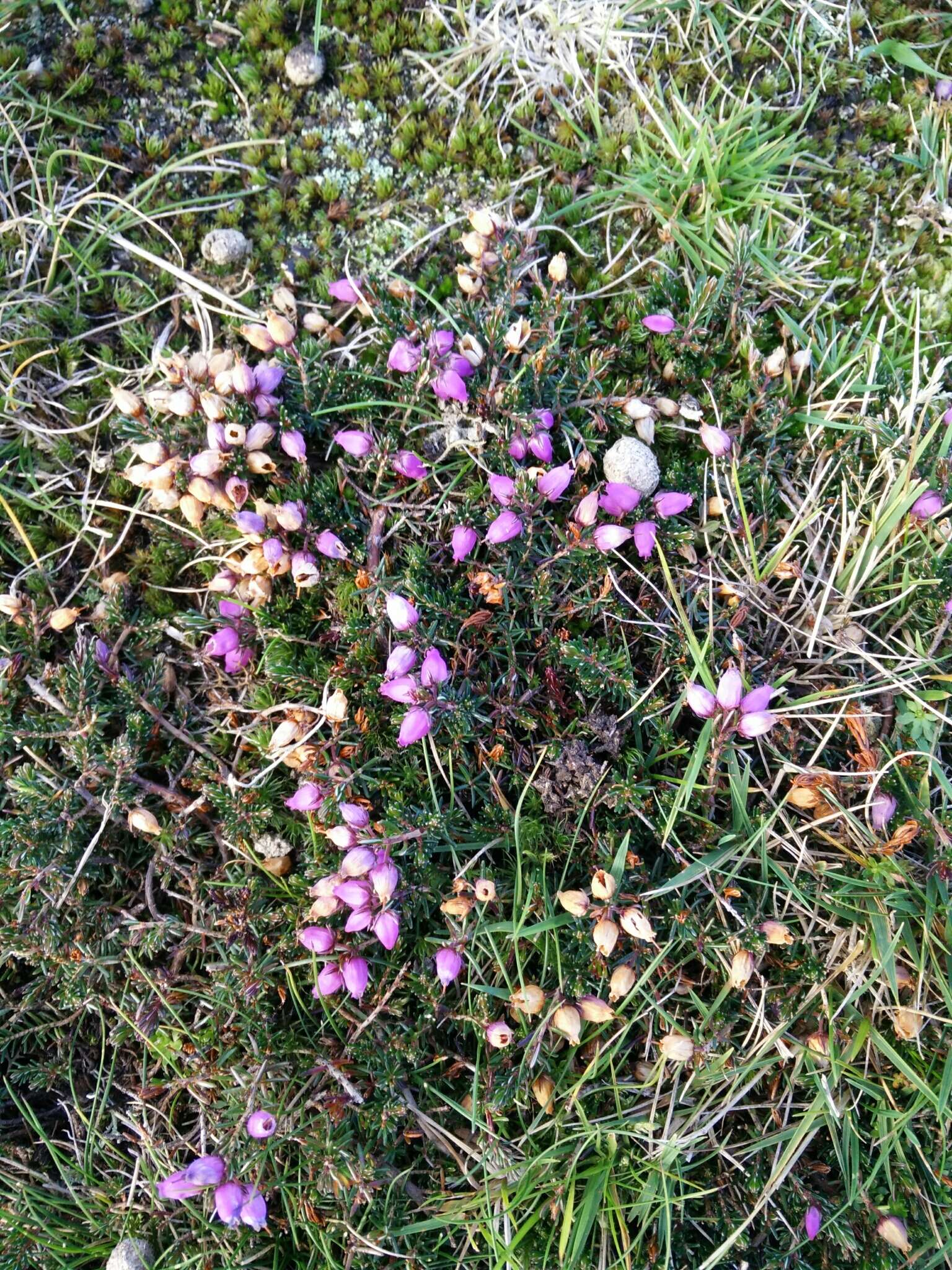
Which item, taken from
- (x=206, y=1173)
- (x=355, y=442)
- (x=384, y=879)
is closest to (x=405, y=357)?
(x=355, y=442)

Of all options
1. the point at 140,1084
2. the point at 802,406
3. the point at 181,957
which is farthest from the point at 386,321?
the point at 140,1084

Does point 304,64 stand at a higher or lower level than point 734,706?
higher

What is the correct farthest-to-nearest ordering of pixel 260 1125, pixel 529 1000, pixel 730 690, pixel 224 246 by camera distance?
pixel 224 246
pixel 730 690
pixel 529 1000
pixel 260 1125

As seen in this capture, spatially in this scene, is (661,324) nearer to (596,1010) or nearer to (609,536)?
(609,536)

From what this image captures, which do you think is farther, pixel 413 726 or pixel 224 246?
pixel 224 246

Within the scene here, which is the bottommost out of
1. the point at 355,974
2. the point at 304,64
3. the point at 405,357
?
the point at 355,974

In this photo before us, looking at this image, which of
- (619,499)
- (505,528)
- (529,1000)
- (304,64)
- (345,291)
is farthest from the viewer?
(304,64)
